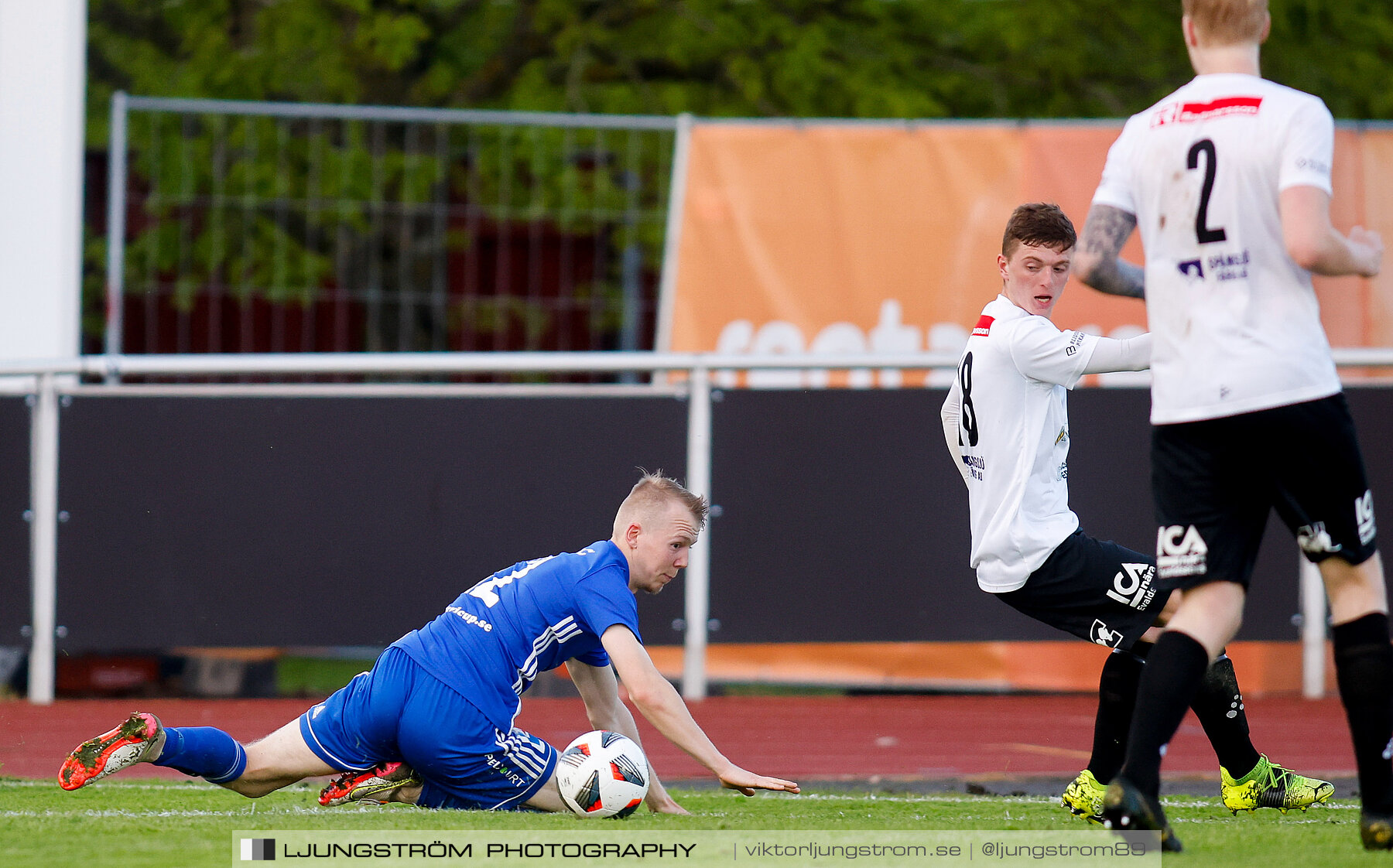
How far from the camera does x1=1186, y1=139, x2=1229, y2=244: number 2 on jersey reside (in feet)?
11.9

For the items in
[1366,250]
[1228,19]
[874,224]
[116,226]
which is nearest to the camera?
[1366,250]

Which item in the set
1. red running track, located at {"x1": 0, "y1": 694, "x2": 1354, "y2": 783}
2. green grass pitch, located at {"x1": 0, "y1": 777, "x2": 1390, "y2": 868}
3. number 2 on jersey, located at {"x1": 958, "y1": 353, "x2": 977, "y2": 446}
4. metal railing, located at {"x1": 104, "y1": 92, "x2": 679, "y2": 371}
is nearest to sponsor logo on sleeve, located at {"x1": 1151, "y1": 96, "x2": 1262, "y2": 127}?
number 2 on jersey, located at {"x1": 958, "y1": 353, "x2": 977, "y2": 446}

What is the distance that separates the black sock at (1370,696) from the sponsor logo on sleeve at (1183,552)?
0.41 m

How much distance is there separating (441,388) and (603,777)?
13.5ft

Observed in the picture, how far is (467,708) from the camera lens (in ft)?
15.2

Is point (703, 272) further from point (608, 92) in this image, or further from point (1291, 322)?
point (1291, 322)

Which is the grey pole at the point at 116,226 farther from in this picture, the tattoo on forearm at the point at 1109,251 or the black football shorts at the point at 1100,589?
the tattoo on forearm at the point at 1109,251

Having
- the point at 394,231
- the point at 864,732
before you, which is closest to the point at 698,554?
the point at 864,732

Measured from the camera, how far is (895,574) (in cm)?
830

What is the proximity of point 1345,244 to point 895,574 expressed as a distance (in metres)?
4.93

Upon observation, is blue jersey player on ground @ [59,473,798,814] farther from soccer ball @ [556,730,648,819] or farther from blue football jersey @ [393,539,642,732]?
soccer ball @ [556,730,648,819]

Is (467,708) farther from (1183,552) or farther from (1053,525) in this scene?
(1183,552)

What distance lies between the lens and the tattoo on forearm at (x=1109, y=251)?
3.73m

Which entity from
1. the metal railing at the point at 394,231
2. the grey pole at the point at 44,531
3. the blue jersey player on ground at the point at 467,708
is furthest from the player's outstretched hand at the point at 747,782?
the metal railing at the point at 394,231
